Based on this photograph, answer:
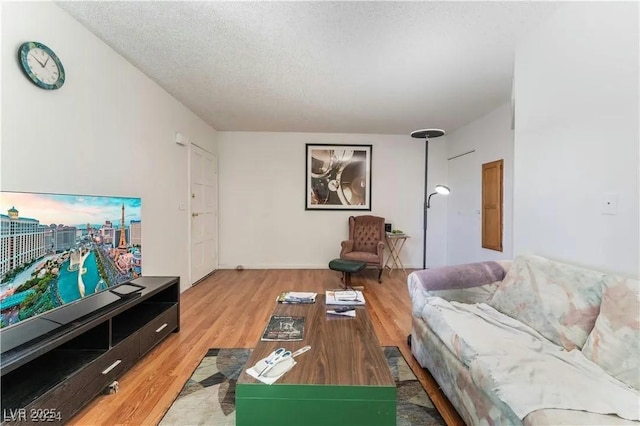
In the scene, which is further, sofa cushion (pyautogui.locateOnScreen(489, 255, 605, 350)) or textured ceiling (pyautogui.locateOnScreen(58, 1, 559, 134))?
textured ceiling (pyautogui.locateOnScreen(58, 1, 559, 134))

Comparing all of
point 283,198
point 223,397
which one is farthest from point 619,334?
point 283,198

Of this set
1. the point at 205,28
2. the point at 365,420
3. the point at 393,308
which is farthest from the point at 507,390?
the point at 205,28

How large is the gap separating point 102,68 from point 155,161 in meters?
0.98

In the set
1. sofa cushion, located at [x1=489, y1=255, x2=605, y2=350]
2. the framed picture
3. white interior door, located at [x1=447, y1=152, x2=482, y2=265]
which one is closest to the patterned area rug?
sofa cushion, located at [x1=489, y1=255, x2=605, y2=350]

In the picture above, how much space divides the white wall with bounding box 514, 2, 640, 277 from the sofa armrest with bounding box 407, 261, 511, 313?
0.42 metres

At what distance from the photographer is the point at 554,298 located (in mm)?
1584

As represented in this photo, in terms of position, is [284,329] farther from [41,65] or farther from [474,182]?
[474,182]

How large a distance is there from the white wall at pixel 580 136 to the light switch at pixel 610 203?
19 mm

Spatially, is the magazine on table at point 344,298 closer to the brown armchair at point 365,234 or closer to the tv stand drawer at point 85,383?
the tv stand drawer at point 85,383

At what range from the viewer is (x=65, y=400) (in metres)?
1.37

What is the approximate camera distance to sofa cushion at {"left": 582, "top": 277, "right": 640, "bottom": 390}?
1.19m

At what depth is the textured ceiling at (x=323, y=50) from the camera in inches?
73.0

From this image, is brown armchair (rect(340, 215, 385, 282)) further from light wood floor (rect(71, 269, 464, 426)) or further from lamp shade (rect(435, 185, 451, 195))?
lamp shade (rect(435, 185, 451, 195))

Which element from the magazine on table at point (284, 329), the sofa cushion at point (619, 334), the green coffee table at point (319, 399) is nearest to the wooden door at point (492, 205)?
the sofa cushion at point (619, 334)
